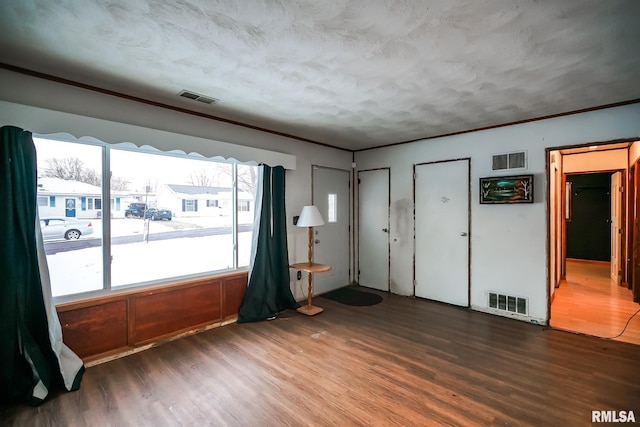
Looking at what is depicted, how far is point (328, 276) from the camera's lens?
504 centimetres

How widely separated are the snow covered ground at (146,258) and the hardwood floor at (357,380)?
2.53 feet

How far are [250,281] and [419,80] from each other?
3023mm

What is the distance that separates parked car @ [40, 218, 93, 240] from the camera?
8.18ft

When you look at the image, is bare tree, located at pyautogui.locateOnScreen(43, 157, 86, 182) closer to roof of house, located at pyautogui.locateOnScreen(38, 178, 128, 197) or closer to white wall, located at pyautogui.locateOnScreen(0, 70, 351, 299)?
roof of house, located at pyautogui.locateOnScreen(38, 178, 128, 197)

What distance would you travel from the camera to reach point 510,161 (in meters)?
3.79

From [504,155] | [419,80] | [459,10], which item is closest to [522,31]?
[459,10]

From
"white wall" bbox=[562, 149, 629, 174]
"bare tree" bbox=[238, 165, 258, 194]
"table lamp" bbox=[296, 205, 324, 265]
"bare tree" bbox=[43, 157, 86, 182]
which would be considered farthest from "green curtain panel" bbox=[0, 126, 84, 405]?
"white wall" bbox=[562, 149, 629, 174]

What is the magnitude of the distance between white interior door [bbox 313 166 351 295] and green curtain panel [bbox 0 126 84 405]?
3250 millimetres

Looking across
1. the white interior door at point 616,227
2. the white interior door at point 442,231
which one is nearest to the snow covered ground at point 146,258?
the white interior door at point 442,231

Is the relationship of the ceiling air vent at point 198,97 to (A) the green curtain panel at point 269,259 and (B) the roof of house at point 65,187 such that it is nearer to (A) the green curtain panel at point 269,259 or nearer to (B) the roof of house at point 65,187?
(A) the green curtain panel at point 269,259

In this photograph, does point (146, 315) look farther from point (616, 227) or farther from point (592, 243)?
point (592, 243)

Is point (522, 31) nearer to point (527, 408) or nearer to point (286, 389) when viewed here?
point (527, 408)

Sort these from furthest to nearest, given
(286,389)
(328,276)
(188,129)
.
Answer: (328,276), (188,129), (286,389)

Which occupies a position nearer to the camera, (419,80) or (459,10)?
(459,10)
